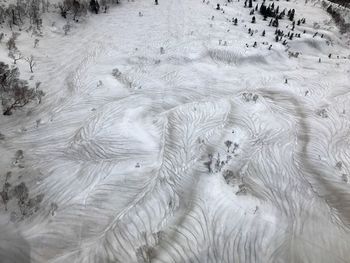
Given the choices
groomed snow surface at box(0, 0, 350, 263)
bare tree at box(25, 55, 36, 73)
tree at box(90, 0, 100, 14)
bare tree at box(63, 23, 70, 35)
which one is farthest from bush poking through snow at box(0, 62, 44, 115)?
tree at box(90, 0, 100, 14)

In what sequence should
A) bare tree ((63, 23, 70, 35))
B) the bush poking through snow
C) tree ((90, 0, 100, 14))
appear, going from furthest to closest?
tree ((90, 0, 100, 14))
bare tree ((63, 23, 70, 35))
the bush poking through snow

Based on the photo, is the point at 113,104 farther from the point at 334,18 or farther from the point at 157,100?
the point at 334,18

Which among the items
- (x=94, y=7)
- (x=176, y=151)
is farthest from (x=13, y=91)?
(x=94, y=7)

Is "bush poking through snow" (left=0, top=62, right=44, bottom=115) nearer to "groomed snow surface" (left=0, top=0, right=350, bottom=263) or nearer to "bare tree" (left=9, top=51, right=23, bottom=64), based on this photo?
"groomed snow surface" (left=0, top=0, right=350, bottom=263)

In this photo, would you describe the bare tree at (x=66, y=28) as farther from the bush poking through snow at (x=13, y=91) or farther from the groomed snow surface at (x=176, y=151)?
the bush poking through snow at (x=13, y=91)

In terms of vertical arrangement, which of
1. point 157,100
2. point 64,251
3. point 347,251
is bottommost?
point 347,251

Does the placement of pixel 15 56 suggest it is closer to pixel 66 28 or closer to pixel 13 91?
pixel 13 91

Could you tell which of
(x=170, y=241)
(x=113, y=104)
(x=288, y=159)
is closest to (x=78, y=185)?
(x=170, y=241)
